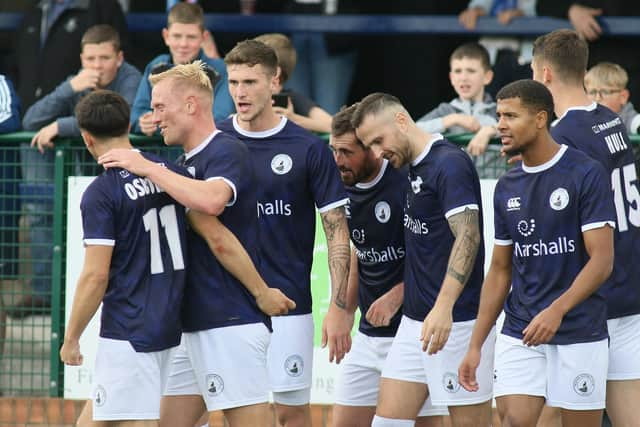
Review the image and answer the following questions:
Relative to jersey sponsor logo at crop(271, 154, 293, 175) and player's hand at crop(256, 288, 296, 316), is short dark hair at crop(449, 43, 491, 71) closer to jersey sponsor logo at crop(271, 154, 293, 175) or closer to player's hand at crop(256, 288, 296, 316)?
jersey sponsor logo at crop(271, 154, 293, 175)

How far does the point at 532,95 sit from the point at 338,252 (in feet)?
4.46

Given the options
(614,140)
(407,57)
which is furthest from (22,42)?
(614,140)

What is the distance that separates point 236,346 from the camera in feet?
21.8

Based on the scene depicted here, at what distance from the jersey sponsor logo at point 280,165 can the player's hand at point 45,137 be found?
2141 millimetres

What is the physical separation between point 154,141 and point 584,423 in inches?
142

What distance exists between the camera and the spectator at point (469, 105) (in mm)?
9016

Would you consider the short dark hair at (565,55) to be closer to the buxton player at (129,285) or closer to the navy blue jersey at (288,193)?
the navy blue jersey at (288,193)

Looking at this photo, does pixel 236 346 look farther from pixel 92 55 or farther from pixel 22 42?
pixel 22 42

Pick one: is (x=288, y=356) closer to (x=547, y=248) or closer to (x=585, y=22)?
(x=547, y=248)

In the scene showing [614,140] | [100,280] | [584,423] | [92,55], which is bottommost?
[584,423]

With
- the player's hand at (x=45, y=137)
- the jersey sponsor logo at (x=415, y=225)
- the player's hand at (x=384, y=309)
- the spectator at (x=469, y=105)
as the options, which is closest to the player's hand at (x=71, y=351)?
the player's hand at (x=384, y=309)


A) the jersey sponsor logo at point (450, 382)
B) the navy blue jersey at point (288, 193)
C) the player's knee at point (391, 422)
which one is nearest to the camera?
the jersey sponsor logo at point (450, 382)

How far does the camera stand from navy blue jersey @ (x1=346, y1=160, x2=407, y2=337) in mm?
7465

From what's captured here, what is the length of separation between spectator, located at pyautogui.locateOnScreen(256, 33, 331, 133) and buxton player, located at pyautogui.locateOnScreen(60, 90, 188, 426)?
1963 mm
